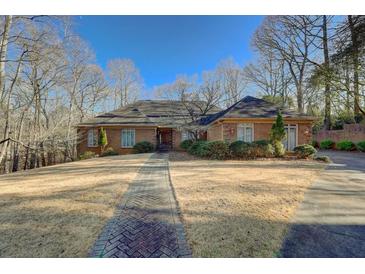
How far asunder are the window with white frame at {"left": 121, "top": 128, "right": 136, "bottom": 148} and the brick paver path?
13.8m

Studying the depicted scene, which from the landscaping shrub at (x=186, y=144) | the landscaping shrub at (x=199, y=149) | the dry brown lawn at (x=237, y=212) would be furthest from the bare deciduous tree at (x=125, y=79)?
the dry brown lawn at (x=237, y=212)

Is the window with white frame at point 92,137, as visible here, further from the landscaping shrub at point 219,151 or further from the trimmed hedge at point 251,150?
the trimmed hedge at point 251,150

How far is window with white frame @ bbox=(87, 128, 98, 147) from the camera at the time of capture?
59.8ft

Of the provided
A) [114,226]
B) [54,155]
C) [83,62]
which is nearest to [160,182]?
[114,226]

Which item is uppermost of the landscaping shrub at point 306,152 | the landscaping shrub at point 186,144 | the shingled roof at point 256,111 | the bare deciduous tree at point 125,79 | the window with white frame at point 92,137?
the bare deciduous tree at point 125,79

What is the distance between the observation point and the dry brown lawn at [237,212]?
Answer: 9.16 feet

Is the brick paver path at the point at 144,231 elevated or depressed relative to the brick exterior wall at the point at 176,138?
depressed

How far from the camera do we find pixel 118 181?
662 centimetres

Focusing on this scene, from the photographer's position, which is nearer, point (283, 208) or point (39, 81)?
point (283, 208)

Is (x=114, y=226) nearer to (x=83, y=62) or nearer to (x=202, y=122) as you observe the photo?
(x=202, y=122)

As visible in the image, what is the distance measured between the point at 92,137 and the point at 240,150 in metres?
13.3

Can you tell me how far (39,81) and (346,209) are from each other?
18677mm

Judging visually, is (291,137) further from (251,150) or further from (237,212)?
(237,212)

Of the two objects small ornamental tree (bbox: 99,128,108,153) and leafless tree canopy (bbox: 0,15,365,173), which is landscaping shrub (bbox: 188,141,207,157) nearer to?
leafless tree canopy (bbox: 0,15,365,173)
